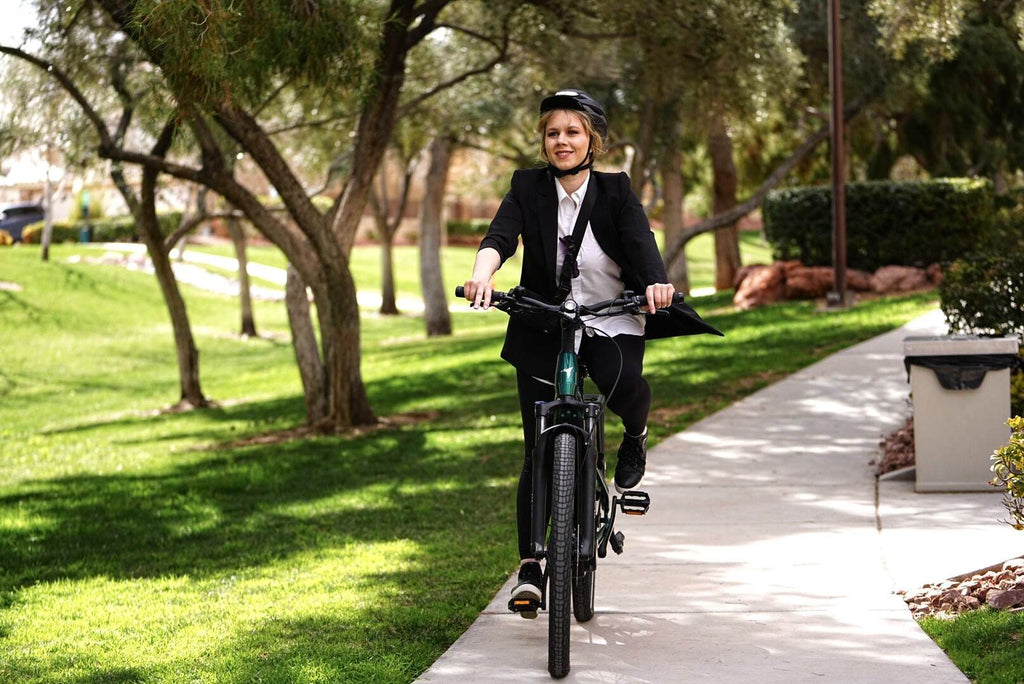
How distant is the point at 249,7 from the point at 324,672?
483 centimetres

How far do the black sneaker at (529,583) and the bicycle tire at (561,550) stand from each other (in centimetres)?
16

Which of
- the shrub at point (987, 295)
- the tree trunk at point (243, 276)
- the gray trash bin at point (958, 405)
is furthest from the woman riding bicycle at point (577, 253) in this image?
the tree trunk at point (243, 276)

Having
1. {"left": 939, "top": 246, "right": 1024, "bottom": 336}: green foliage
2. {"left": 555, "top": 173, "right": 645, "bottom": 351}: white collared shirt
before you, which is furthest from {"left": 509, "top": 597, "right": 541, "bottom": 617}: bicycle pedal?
{"left": 939, "top": 246, "right": 1024, "bottom": 336}: green foliage

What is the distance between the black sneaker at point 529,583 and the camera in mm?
4750

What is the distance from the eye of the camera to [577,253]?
5.01 metres

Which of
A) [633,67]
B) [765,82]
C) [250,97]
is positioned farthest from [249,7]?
[633,67]

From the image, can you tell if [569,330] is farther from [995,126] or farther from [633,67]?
[995,126]

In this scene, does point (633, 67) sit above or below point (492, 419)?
above

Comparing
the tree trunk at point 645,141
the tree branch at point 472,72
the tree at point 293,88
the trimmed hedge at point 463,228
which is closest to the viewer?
the tree at point 293,88

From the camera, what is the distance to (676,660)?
16.3 ft

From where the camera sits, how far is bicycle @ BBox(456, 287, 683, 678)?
457 cm

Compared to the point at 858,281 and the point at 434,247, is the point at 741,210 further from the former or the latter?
the point at 434,247

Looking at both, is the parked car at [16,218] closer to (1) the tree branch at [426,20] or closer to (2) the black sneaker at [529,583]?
(1) the tree branch at [426,20]

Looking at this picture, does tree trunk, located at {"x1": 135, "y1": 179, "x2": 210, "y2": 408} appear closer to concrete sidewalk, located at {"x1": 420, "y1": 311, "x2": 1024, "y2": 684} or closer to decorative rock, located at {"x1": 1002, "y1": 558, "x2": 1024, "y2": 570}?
concrete sidewalk, located at {"x1": 420, "y1": 311, "x2": 1024, "y2": 684}
